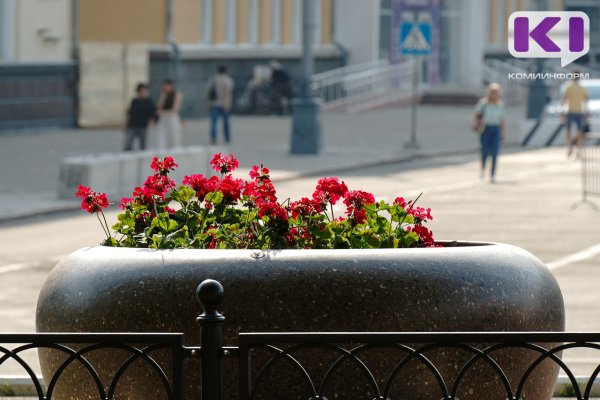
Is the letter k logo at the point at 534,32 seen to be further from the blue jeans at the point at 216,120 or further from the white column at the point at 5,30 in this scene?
the white column at the point at 5,30

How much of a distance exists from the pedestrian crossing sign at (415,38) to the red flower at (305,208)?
2553 centimetres

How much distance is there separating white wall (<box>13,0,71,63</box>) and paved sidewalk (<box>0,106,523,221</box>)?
1.82 meters

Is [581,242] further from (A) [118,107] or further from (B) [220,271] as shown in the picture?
(A) [118,107]

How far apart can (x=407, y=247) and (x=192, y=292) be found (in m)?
1.06

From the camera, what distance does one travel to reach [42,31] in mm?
37250

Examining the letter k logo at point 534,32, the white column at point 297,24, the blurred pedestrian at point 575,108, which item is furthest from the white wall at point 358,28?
the letter k logo at point 534,32

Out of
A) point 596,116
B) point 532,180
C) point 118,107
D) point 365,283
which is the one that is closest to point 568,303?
point 365,283

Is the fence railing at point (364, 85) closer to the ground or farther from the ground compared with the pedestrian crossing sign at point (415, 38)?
closer to the ground

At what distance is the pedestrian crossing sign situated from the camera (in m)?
32.6

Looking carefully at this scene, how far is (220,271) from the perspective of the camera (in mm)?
6441

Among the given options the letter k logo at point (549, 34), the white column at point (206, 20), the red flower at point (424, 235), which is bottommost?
the red flower at point (424, 235)

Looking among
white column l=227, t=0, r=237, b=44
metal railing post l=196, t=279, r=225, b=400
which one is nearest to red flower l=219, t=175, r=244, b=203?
metal railing post l=196, t=279, r=225, b=400

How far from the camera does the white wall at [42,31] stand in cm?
3638

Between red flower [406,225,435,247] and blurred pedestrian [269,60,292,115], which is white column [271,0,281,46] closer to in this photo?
blurred pedestrian [269,60,292,115]
